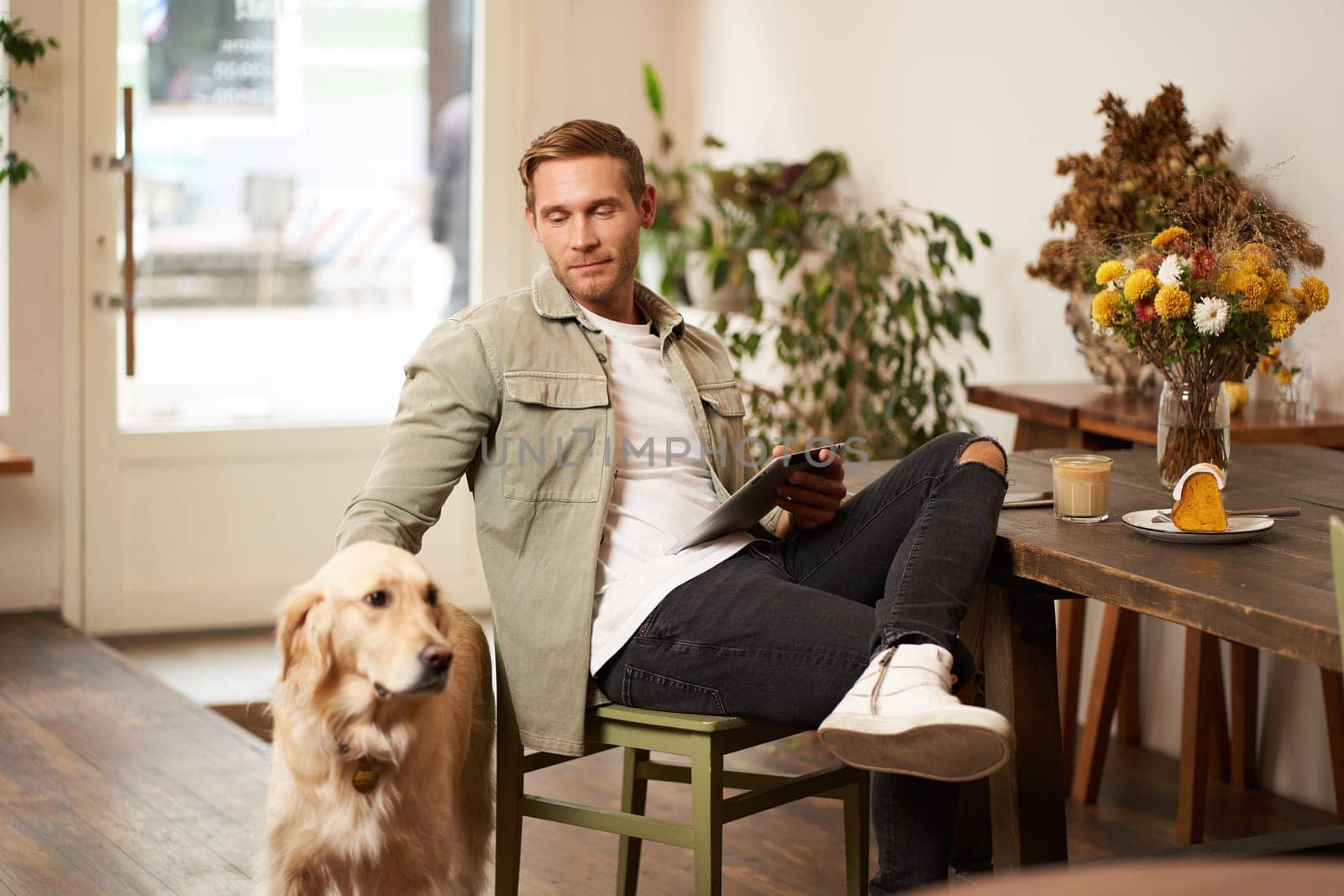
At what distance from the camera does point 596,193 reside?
2.18m

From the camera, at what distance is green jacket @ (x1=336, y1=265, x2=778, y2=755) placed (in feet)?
6.55

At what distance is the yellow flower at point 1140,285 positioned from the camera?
7.04ft

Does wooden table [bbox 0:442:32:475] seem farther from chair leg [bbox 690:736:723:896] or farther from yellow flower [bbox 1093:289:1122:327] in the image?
yellow flower [bbox 1093:289:1122:327]

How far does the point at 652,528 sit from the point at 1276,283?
3.09 feet

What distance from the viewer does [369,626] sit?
168 cm

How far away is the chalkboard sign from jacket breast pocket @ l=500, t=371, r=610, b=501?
9.05ft

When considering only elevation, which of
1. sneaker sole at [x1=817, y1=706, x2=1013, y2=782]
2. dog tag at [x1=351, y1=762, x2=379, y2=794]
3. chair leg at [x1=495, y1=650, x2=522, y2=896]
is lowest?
chair leg at [x1=495, y1=650, x2=522, y2=896]

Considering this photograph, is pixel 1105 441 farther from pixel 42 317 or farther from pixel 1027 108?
pixel 42 317

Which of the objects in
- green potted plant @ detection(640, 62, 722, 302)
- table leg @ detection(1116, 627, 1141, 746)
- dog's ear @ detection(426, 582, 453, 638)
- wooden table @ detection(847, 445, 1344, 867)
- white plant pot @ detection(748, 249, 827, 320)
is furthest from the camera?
green potted plant @ detection(640, 62, 722, 302)

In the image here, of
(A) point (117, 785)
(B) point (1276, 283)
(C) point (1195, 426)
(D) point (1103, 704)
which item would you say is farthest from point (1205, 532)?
(A) point (117, 785)

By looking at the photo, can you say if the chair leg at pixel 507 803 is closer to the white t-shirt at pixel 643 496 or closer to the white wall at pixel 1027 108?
the white t-shirt at pixel 643 496

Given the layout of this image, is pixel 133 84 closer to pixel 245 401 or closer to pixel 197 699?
pixel 245 401

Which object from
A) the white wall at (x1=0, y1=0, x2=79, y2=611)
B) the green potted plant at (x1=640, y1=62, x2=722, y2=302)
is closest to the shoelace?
the green potted plant at (x1=640, y1=62, x2=722, y2=302)

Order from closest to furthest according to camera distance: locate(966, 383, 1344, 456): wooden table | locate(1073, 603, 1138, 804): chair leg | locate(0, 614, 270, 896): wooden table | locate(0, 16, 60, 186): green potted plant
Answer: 1. locate(0, 614, 270, 896): wooden table
2. locate(966, 383, 1344, 456): wooden table
3. locate(1073, 603, 1138, 804): chair leg
4. locate(0, 16, 60, 186): green potted plant
